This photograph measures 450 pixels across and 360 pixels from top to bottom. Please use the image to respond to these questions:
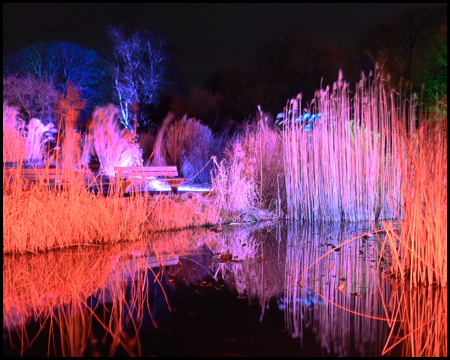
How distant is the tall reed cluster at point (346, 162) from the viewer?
560 centimetres

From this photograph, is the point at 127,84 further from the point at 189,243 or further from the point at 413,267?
the point at 413,267

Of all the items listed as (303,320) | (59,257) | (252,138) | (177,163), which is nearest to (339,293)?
(303,320)

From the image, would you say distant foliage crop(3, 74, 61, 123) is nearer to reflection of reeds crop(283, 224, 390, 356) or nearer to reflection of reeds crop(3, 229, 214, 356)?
reflection of reeds crop(3, 229, 214, 356)

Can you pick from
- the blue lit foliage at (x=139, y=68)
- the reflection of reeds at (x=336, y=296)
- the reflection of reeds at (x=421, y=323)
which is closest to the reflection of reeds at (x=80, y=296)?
the reflection of reeds at (x=336, y=296)

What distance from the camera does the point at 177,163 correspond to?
11398mm

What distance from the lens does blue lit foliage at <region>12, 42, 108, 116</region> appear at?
19.5 m

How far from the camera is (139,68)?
20000mm

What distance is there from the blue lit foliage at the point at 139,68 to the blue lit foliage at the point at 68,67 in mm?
870

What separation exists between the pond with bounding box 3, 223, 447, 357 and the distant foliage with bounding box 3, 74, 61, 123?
1475cm

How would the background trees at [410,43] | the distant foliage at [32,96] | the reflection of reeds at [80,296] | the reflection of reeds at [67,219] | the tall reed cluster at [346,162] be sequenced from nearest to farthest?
the reflection of reeds at [80,296]
the reflection of reeds at [67,219]
the tall reed cluster at [346,162]
the background trees at [410,43]
the distant foliage at [32,96]

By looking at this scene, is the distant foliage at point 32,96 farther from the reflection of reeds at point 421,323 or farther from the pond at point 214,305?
the reflection of reeds at point 421,323

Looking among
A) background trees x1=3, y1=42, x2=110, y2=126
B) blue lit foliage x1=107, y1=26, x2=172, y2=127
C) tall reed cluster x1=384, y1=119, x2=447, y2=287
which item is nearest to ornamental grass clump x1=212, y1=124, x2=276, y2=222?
tall reed cluster x1=384, y1=119, x2=447, y2=287

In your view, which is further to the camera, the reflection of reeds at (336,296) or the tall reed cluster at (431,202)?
the tall reed cluster at (431,202)

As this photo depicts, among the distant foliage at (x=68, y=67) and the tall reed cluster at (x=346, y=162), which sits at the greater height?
the distant foliage at (x=68, y=67)
